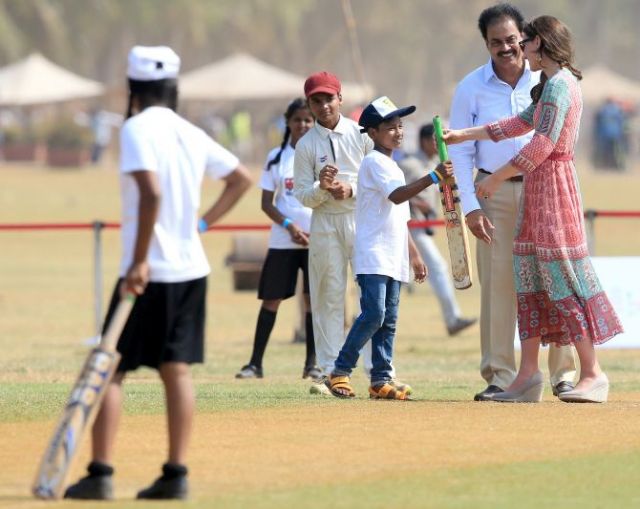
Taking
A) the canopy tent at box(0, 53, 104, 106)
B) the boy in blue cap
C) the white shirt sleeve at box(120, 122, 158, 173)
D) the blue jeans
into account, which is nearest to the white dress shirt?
the boy in blue cap

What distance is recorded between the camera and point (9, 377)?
43.3 feet

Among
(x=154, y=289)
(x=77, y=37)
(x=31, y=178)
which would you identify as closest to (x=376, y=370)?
(x=154, y=289)

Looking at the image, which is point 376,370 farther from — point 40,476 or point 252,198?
point 252,198

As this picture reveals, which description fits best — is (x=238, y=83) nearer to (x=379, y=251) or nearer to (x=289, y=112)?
(x=289, y=112)

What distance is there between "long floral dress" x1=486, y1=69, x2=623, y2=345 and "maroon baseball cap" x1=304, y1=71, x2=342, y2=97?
1480mm

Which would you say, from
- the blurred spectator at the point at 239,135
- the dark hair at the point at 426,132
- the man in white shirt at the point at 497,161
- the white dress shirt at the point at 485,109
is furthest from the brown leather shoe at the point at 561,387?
the blurred spectator at the point at 239,135

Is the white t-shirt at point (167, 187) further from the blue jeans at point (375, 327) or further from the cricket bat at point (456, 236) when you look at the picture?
the cricket bat at point (456, 236)

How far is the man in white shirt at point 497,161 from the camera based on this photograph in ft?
33.0

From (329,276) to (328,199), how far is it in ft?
1.74

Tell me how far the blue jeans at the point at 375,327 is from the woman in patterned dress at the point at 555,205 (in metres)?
0.82

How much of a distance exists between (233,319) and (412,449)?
1237cm

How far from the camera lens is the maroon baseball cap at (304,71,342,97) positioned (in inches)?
423

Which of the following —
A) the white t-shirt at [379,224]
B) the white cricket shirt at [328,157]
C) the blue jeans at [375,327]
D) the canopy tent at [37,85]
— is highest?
the canopy tent at [37,85]

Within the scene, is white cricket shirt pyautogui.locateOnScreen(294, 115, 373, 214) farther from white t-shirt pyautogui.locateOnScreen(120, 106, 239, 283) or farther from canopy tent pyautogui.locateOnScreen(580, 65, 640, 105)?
canopy tent pyautogui.locateOnScreen(580, 65, 640, 105)
